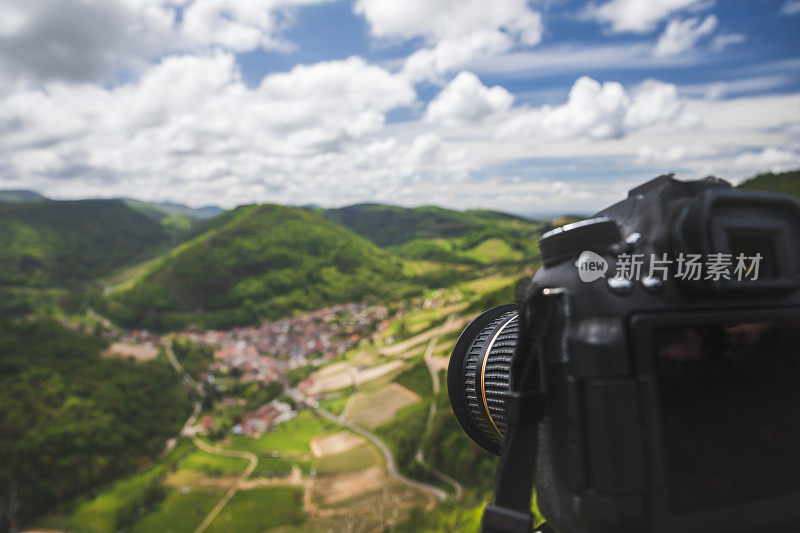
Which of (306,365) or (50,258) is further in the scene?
(50,258)

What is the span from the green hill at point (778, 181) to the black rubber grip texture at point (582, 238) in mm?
34599

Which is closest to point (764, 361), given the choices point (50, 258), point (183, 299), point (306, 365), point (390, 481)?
point (390, 481)

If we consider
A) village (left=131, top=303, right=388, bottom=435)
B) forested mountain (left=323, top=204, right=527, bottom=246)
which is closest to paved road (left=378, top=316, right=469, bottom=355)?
village (left=131, top=303, right=388, bottom=435)

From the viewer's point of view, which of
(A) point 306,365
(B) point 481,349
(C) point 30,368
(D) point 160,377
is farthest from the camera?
(A) point 306,365

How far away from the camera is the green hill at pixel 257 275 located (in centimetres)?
7331

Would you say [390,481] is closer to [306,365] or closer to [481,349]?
[306,365]

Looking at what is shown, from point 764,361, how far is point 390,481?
112 ft

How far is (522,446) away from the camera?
1215mm

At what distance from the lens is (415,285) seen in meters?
78.1

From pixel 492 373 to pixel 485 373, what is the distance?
68 millimetres

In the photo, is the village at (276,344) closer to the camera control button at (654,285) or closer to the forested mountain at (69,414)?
the forested mountain at (69,414)

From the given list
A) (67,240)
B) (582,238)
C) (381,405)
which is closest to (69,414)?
(381,405)

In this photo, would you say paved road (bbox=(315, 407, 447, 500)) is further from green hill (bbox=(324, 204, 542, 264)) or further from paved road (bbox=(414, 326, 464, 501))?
green hill (bbox=(324, 204, 542, 264))

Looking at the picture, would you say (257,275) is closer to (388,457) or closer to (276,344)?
(276,344)
